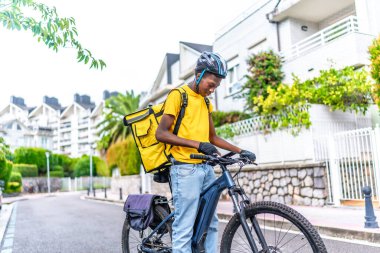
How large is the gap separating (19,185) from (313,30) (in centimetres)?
3633

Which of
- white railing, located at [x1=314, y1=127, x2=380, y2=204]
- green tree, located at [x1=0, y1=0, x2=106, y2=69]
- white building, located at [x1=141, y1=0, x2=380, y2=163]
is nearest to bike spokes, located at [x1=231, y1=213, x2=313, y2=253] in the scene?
green tree, located at [x1=0, y1=0, x2=106, y2=69]

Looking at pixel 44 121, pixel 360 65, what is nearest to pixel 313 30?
pixel 360 65

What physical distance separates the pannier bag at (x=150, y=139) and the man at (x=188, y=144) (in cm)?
10

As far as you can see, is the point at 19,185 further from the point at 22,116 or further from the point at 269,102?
the point at 22,116

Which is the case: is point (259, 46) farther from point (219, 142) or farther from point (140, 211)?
point (140, 211)

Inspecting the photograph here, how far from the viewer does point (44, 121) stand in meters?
92.2

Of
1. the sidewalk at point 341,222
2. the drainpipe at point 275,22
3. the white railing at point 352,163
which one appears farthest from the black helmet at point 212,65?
the drainpipe at point 275,22

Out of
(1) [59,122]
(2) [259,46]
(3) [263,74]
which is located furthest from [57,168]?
(3) [263,74]

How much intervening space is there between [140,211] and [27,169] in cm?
5030

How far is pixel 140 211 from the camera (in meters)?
3.74

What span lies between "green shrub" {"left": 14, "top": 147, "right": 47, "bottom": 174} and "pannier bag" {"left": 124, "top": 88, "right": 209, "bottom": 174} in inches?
1952

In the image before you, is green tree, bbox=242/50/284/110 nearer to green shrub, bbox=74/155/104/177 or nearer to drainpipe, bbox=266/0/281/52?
drainpipe, bbox=266/0/281/52

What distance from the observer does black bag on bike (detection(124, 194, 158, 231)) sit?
3.66m

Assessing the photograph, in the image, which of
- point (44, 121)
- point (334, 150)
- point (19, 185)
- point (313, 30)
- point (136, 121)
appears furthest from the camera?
point (44, 121)
